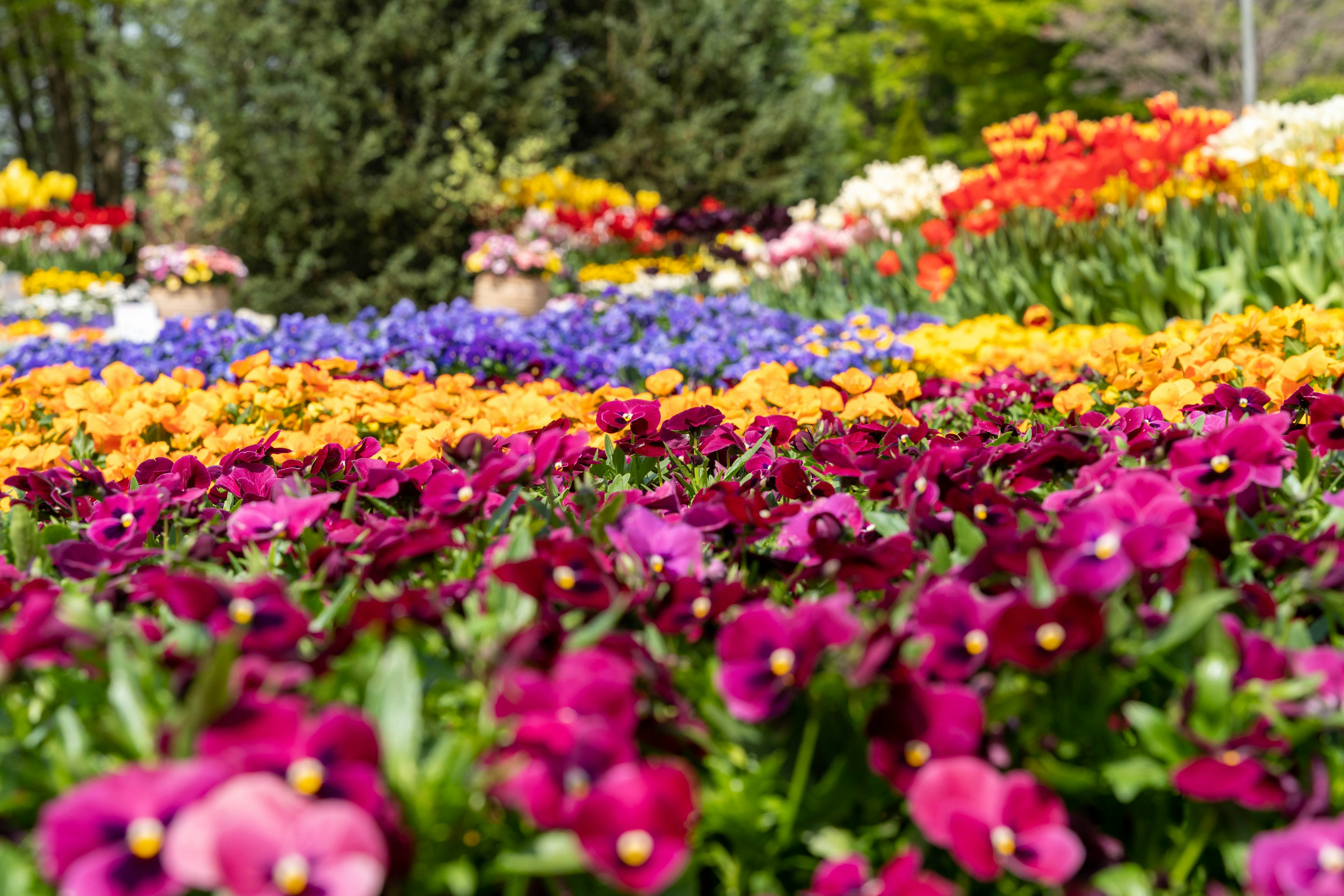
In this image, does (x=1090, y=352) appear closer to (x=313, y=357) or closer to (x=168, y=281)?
(x=313, y=357)

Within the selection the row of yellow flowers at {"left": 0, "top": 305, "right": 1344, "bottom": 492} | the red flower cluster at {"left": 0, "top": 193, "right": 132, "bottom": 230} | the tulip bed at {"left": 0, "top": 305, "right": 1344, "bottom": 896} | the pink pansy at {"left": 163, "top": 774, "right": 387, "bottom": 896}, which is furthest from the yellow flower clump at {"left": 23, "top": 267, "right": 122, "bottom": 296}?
the pink pansy at {"left": 163, "top": 774, "right": 387, "bottom": 896}

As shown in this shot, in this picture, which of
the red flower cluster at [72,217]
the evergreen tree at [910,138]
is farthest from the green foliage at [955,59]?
the red flower cluster at [72,217]

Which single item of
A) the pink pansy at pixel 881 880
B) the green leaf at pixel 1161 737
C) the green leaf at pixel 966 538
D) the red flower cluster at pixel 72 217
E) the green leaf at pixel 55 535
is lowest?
the pink pansy at pixel 881 880

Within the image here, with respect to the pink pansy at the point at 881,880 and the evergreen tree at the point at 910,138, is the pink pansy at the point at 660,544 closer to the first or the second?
the pink pansy at the point at 881,880

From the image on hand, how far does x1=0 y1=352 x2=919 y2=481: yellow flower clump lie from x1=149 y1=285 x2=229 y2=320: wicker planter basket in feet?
17.7

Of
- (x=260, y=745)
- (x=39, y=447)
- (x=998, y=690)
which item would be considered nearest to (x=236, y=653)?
(x=260, y=745)

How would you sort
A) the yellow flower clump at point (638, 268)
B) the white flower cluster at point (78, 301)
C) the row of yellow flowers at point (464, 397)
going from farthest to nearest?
the yellow flower clump at point (638, 268), the white flower cluster at point (78, 301), the row of yellow flowers at point (464, 397)

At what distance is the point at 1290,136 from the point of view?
572 centimetres

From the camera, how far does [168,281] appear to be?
27.7 feet

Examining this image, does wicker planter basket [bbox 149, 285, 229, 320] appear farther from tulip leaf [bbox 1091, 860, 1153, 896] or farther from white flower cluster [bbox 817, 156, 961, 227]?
tulip leaf [bbox 1091, 860, 1153, 896]

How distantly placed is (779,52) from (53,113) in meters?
15.4

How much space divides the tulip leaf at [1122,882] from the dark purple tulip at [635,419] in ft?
3.75

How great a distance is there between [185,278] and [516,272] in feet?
8.92

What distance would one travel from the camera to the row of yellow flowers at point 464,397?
2.23 meters
